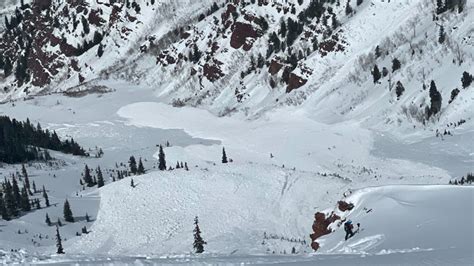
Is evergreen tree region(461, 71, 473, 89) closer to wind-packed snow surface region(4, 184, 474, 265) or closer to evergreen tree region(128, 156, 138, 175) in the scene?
A: wind-packed snow surface region(4, 184, 474, 265)

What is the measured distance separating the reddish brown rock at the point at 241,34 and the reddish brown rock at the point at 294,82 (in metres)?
29.9

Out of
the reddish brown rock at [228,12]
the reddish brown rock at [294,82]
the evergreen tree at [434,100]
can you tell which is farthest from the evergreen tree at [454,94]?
the reddish brown rock at [228,12]

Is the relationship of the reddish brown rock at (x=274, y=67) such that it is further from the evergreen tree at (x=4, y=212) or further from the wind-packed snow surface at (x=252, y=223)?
the evergreen tree at (x=4, y=212)

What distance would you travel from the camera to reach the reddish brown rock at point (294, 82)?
124625 mm

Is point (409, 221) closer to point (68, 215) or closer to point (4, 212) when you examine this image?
point (68, 215)

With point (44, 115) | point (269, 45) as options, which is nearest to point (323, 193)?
point (269, 45)

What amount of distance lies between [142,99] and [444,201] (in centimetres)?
12942

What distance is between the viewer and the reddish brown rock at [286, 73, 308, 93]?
12462 cm

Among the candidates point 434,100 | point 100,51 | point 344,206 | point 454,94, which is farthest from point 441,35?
point 100,51

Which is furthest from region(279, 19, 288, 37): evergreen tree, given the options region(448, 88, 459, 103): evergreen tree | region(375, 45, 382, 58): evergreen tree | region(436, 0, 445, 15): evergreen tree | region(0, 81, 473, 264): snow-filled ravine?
region(448, 88, 459, 103): evergreen tree

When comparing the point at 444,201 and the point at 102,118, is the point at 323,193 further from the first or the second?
the point at 102,118

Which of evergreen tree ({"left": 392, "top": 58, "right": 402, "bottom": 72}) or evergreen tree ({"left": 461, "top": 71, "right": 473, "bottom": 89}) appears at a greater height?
evergreen tree ({"left": 392, "top": 58, "right": 402, "bottom": 72})

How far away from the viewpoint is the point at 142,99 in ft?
529

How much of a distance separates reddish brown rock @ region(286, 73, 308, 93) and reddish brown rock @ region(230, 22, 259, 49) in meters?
29.9
